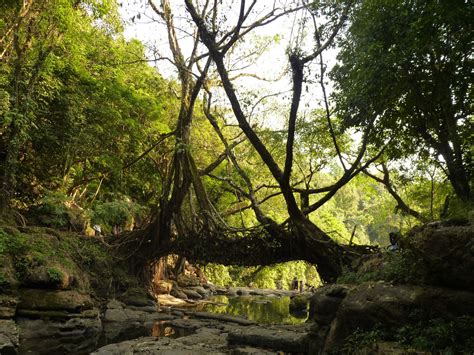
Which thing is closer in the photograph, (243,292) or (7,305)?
(7,305)

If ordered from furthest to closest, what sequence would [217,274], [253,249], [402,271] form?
1. [217,274]
2. [253,249]
3. [402,271]

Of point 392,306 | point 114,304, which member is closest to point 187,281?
point 114,304

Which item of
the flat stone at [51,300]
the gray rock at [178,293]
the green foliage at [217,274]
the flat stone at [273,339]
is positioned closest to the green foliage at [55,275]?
the flat stone at [51,300]

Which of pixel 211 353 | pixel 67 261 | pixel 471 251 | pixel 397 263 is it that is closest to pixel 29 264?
pixel 67 261

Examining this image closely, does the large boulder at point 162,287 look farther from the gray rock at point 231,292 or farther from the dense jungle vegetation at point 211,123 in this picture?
the gray rock at point 231,292

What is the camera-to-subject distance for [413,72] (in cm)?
890

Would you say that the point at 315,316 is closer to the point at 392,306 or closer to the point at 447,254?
the point at 392,306

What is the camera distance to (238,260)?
13539 mm

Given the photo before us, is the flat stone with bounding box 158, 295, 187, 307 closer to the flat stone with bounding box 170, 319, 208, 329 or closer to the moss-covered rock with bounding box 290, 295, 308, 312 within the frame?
the flat stone with bounding box 170, 319, 208, 329

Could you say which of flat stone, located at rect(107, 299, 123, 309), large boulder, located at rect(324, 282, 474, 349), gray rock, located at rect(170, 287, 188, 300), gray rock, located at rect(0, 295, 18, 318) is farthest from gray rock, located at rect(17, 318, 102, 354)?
gray rock, located at rect(170, 287, 188, 300)

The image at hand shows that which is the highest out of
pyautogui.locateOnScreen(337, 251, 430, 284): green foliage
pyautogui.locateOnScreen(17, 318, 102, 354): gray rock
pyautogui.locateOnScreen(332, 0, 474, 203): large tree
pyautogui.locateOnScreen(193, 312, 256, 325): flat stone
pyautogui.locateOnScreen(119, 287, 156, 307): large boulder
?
pyautogui.locateOnScreen(332, 0, 474, 203): large tree

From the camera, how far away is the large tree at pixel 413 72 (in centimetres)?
727

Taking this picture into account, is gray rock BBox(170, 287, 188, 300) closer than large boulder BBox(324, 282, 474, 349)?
No

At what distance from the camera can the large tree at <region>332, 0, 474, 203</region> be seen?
727 centimetres
